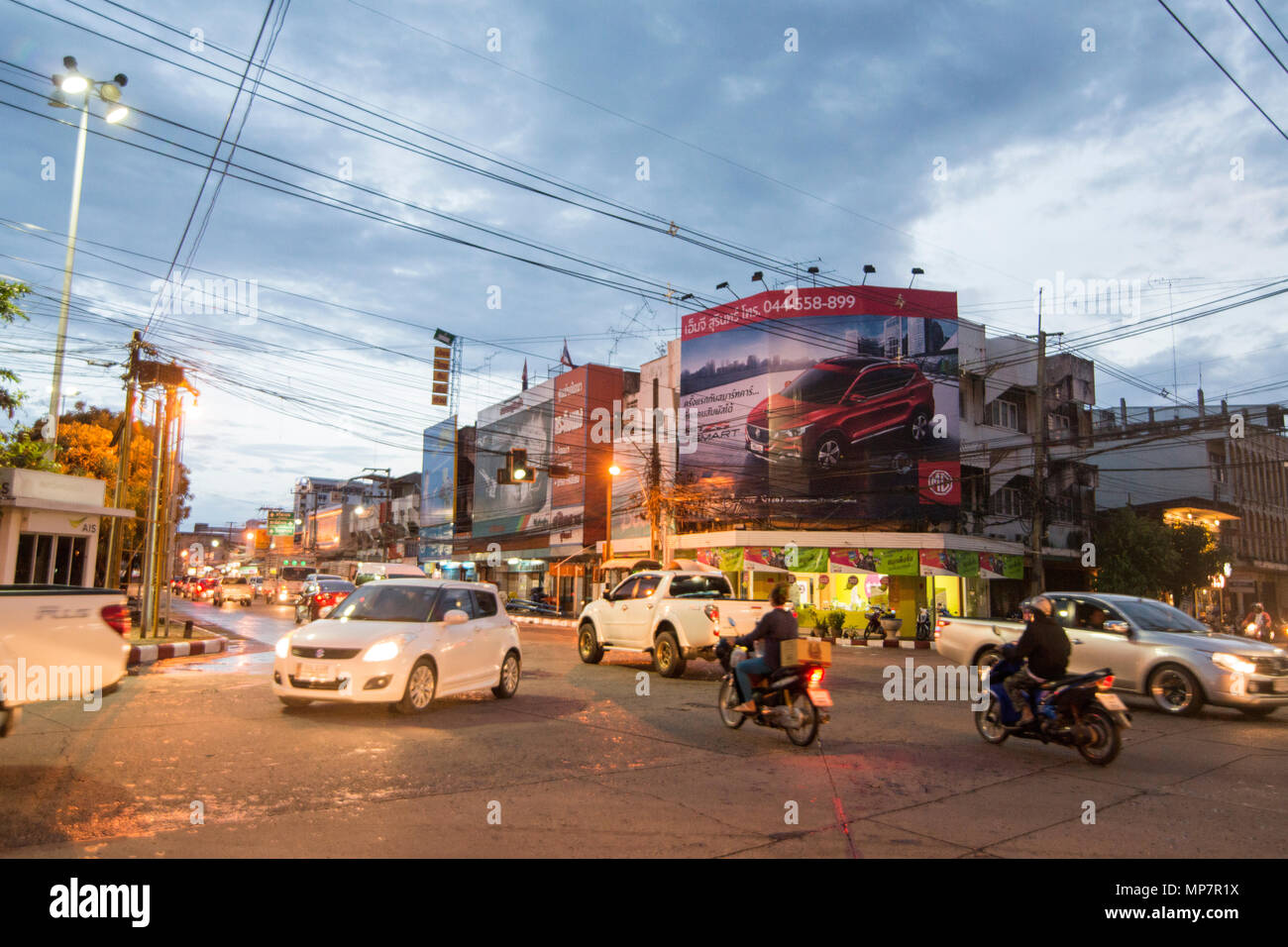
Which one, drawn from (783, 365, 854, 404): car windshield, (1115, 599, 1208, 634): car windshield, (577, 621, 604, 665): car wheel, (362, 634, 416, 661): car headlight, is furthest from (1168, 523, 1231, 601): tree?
(362, 634, 416, 661): car headlight

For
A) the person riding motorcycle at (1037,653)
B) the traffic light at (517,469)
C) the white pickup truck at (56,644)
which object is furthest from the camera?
the traffic light at (517,469)

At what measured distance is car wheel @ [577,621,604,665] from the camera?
1730cm

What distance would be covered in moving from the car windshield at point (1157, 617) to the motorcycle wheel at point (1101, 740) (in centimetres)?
464

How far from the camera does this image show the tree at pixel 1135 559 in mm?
37594

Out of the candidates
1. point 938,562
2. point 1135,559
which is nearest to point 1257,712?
point 938,562

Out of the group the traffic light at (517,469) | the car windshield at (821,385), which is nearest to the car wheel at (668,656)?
the traffic light at (517,469)

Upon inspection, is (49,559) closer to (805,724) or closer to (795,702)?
(795,702)

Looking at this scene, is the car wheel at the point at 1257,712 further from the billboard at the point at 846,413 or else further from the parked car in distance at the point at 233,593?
the parked car in distance at the point at 233,593

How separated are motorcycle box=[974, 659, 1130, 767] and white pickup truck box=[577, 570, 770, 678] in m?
5.82

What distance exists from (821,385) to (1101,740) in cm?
2900

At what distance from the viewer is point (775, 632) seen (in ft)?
29.3
